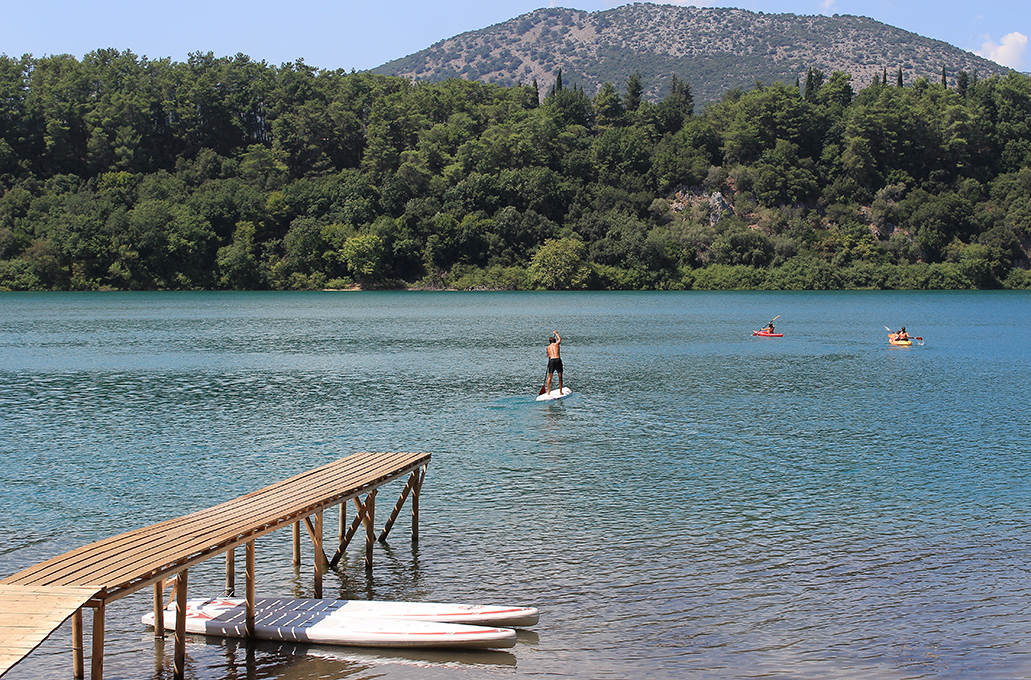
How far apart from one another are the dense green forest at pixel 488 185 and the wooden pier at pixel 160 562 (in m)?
136

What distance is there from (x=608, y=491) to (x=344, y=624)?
955 cm

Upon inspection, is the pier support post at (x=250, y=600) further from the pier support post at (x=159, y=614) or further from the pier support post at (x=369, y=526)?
the pier support post at (x=369, y=526)

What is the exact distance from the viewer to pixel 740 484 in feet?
70.5

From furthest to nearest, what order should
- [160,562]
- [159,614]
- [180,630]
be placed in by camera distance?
[159,614]
[180,630]
[160,562]

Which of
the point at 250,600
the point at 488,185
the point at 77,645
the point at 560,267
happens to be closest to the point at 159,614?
the point at 250,600

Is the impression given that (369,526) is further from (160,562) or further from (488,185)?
(488,185)

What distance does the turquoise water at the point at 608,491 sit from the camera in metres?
12.4

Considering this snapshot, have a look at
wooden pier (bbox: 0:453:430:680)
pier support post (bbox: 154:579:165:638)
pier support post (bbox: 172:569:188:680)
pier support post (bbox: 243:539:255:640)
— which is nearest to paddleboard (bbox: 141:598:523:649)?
pier support post (bbox: 243:539:255:640)

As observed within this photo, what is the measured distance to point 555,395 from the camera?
36.7 meters

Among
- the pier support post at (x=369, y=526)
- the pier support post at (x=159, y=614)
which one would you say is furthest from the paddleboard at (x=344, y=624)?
the pier support post at (x=369, y=526)

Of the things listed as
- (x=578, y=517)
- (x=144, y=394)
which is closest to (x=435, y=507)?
(x=578, y=517)

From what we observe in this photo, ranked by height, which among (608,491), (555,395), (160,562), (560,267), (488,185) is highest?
(488,185)

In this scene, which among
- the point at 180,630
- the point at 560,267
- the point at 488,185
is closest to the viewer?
the point at 180,630

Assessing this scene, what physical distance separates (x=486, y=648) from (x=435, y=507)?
23.9 ft
